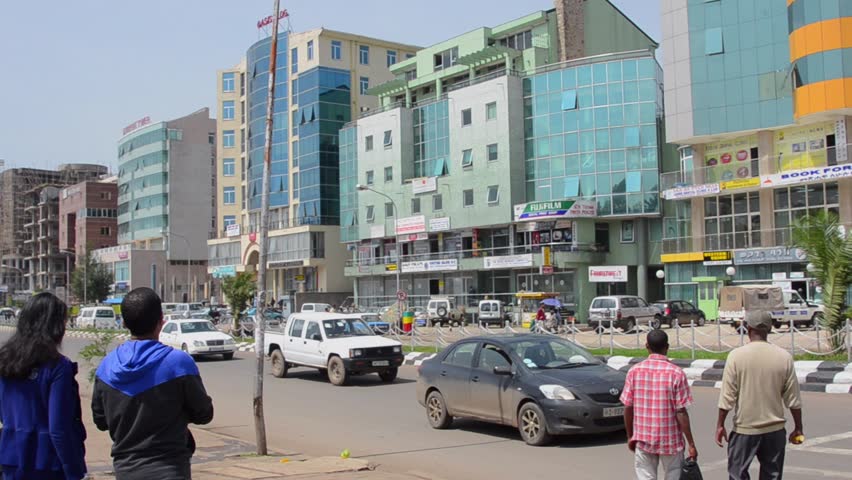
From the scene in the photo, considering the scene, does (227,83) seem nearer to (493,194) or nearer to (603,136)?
(493,194)

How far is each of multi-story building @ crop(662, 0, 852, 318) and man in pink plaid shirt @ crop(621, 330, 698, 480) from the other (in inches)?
1585

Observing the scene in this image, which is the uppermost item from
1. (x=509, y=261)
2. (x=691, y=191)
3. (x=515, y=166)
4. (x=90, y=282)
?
(x=515, y=166)

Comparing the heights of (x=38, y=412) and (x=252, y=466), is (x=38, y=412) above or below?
above

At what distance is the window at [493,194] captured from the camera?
6231 cm

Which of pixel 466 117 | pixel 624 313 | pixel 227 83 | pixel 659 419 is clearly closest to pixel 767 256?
pixel 624 313

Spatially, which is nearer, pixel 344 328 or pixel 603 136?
pixel 344 328

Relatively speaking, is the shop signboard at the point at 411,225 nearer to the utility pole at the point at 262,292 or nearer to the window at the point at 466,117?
the window at the point at 466,117

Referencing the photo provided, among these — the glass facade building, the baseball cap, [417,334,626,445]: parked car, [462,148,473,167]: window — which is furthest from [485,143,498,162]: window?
the baseball cap

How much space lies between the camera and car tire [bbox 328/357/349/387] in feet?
68.3

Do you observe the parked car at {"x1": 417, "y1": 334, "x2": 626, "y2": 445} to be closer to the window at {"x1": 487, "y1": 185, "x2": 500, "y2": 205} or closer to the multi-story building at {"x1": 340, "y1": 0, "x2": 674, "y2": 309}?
the multi-story building at {"x1": 340, "y1": 0, "x2": 674, "y2": 309}

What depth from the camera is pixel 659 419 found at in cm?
626

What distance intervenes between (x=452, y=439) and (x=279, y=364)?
11761 millimetres

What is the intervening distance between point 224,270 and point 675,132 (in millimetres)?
55505

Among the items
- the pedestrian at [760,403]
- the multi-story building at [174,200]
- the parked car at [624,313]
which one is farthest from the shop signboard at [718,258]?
the multi-story building at [174,200]
